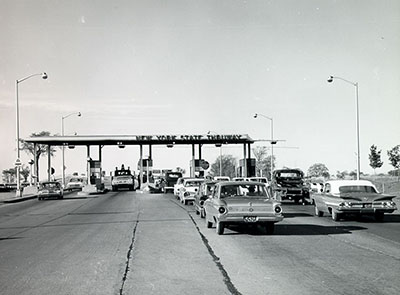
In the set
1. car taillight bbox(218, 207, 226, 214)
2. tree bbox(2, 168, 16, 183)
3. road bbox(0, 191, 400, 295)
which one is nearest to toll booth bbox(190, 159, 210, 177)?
road bbox(0, 191, 400, 295)

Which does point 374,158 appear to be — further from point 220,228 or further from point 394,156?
point 220,228

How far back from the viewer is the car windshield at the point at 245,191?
16.5 meters

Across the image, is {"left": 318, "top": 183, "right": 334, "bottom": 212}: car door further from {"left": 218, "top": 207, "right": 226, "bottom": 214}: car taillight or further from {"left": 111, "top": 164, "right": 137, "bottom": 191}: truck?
{"left": 111, "top": 164, "right": 137, "bottom": 191}: truck

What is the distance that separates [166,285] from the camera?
868cm

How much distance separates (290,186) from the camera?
3366 cm

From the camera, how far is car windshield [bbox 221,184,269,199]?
651 inches

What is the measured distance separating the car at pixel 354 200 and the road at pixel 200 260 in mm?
833

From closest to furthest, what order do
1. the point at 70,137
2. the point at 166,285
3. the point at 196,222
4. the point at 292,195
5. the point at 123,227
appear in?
1. the point at 166,285
2. the point at 123,227
3. the point at 196,222
4. the point at 292,195
5. the point at 70,137

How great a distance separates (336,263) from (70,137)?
1970 inches

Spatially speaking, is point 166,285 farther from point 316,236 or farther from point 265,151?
point 265,151

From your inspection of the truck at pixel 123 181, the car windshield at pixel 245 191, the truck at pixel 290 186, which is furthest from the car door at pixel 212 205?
the truck at pixel 123 181

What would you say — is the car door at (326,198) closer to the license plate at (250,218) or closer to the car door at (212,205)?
the car door at (212,205)

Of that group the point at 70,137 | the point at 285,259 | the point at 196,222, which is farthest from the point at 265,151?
the point at 285,259

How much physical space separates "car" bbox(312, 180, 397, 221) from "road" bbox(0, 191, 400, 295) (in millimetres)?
833
